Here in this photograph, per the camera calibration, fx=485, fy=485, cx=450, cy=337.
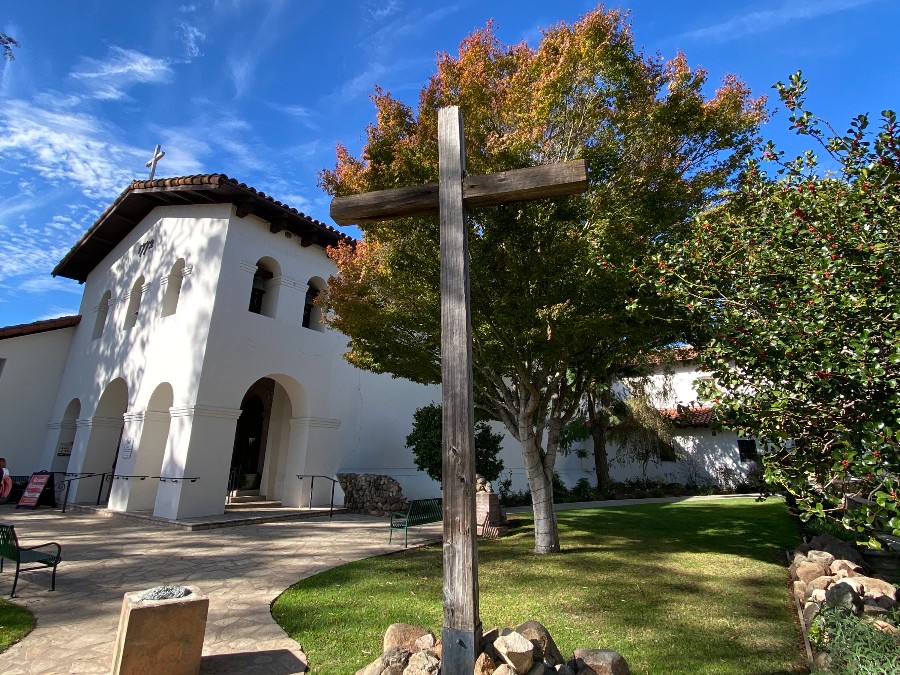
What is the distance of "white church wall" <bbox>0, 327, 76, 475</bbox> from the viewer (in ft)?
48.0

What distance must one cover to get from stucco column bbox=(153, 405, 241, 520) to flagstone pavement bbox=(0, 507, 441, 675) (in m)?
0.66

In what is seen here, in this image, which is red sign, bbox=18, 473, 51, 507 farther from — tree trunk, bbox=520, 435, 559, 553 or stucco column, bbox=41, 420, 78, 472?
tree trunk, bbox=520, 435, 559, 553

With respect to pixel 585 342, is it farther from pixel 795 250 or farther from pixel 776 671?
pixel 776 671

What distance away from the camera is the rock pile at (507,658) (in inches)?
106

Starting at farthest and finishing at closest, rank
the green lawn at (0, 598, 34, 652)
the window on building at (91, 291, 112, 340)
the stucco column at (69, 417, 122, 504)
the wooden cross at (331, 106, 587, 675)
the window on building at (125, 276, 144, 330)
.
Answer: the window on building at (91, 291, 112, 340), the window on building at (125, 276, 144, 330), the stucco column at (69, 417, 122, 504), the green lawn at (0, 598, 34, 652), the wooden cross at (331, 106, 587, 675)

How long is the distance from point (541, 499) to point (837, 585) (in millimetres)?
4309

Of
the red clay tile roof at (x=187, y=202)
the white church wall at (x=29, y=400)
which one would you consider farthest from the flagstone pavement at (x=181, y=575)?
the red clay tile roof at (x=187, y=202)

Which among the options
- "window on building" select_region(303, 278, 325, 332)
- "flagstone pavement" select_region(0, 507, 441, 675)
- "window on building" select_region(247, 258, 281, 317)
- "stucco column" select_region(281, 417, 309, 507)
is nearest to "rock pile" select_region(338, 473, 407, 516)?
"flagstone pavement" select_region(0, 507, 441, 675)

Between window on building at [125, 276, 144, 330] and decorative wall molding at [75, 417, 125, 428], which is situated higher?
window on building at [125, 276, 144, 330]

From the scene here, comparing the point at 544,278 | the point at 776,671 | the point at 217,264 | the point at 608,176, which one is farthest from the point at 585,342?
the point at 217,264

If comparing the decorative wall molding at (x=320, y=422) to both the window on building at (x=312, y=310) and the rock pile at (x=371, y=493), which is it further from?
the window on building at (x=312, y=310)

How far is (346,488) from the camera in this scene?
42.2 ft

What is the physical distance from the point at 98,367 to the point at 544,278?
13969 millimetres

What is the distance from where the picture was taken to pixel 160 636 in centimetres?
335
